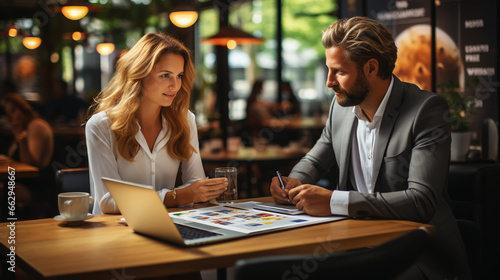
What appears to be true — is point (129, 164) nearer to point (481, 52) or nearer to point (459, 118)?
point (459, 118)

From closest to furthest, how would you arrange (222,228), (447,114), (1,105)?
1. (222,228)
2. (447,114)
3. (1,105)

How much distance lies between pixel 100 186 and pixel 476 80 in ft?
8.39

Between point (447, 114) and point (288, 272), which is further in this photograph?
point (447, 114)

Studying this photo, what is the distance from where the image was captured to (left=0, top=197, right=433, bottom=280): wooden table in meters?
1.46

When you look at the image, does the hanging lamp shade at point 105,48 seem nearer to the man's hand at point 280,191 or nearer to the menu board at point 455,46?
the menu board at point 455,46

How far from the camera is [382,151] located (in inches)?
91.3


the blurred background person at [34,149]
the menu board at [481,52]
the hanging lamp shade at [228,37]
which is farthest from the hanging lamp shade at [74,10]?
the menu board at [481,52]

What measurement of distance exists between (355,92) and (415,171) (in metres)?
0.44

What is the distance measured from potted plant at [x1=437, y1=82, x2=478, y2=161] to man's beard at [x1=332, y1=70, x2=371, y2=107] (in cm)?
140

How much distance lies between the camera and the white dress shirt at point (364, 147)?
2.41 m

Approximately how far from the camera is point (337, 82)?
2396mm

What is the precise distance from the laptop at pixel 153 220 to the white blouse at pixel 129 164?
1.45 ft

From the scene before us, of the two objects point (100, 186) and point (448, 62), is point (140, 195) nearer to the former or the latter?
point (100, 186)

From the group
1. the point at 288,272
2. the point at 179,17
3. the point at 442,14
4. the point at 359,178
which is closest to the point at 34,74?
the point at 179,17
